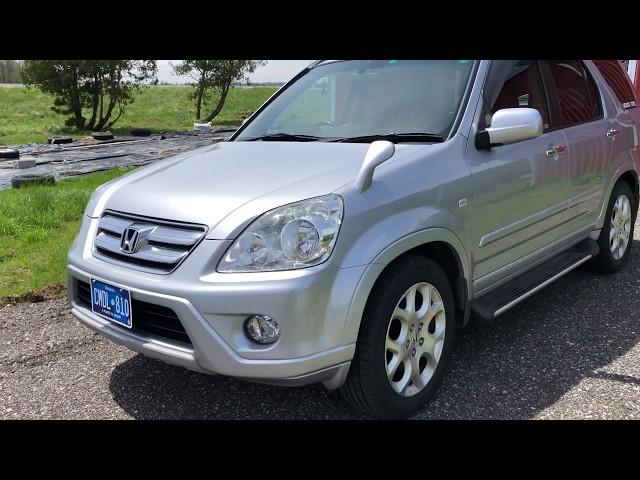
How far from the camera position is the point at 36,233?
6051 mm

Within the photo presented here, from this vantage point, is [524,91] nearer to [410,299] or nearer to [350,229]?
[410,299]

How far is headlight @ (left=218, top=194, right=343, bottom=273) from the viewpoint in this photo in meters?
2.40

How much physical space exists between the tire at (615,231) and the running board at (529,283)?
29 cm

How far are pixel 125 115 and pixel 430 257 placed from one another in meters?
21.8

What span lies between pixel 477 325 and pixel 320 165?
1.83 meters

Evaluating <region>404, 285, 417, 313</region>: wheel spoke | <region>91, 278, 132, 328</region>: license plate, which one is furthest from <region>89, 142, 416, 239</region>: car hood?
<region>404, 285, 417, 313</region>: wheel spoke

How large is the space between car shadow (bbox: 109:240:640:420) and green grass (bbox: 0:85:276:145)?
569 inches

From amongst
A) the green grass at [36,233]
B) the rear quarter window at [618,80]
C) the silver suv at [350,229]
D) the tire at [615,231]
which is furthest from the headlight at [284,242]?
the rear quarter window at [618,80]

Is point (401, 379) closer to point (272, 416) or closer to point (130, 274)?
point (272, 416)

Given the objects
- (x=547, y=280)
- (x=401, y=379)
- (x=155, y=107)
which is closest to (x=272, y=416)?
(x=401, y=379)

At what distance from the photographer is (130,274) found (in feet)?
8.49

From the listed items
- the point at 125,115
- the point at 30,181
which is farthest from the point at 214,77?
the point at 30,181

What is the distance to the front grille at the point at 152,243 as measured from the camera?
2492 millimetres

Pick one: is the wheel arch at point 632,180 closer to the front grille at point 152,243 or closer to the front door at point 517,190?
the front door at point 517,190
